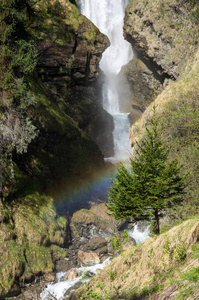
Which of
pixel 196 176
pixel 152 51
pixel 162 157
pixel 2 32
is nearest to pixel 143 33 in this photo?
pixel 152 51

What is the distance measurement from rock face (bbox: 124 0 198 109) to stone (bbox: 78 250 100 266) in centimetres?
2250

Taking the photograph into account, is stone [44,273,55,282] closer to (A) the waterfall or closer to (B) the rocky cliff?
(B) the rocky cliff

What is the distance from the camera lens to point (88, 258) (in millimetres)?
18547

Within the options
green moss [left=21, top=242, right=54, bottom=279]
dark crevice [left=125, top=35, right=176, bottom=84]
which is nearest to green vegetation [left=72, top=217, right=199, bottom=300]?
green moss [left=21, top=242, right=54, bottom=279]

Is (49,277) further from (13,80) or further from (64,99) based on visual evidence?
(64,99)

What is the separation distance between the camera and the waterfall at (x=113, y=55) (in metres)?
48.9

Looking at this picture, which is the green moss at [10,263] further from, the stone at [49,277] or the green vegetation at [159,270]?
the green vegetation at [159,270]

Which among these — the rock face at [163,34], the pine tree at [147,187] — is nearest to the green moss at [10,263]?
the pine tree at [147,187]

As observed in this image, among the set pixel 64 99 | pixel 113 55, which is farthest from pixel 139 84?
pixel 64 99

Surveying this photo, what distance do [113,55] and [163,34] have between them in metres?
24.6

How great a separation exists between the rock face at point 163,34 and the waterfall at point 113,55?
11779mm

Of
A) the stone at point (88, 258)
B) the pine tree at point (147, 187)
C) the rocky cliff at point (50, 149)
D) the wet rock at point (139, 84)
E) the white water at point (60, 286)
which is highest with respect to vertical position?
the wet rock at point (139, 84)

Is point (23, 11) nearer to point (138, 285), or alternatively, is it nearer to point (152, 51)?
point (138, 285)

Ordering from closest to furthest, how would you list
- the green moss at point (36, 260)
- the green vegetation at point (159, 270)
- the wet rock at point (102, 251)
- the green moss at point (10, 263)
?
the green vegetation at point (159, 270)
the green moss at point (10, 263)
the green moss at point (36, 260)
the wet rock at point (102, 251)
